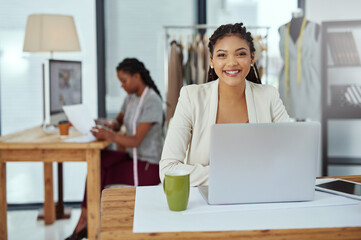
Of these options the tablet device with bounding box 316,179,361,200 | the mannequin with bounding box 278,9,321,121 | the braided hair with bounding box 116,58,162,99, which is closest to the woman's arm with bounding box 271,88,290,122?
the tablet device with bounding box 316,179,361,200

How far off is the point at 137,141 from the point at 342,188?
1612 millimetres

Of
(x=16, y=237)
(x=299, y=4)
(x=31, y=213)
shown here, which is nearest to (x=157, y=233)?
(x=16, y=237)

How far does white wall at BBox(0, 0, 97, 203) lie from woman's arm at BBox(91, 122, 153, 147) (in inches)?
52.0

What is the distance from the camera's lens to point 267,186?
1.18m

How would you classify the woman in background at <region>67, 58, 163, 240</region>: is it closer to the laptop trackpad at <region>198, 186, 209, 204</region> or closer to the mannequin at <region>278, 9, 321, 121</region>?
the mannequin at <region>278, 9, 321, 121</region>

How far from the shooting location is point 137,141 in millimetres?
2768

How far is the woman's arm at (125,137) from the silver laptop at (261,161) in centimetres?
151

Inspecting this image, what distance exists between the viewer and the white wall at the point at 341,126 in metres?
3.77

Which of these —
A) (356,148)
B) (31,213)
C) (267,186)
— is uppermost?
(267,186)

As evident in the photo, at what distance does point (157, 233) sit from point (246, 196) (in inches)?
11.7

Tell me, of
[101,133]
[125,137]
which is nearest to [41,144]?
[101,133]

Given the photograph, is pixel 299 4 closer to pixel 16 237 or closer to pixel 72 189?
pixel 72 189

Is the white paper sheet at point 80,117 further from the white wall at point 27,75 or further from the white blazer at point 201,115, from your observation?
the white wall at point 27,75

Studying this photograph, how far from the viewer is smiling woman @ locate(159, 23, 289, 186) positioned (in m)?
1.71
